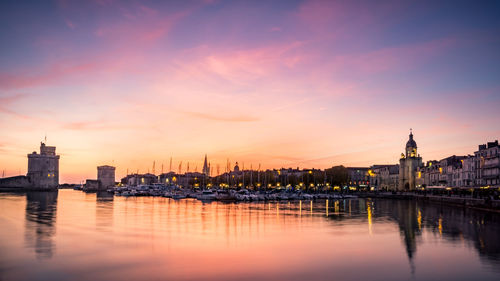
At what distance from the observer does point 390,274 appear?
975 inches

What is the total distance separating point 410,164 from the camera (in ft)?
510

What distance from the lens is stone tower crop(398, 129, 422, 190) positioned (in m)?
155

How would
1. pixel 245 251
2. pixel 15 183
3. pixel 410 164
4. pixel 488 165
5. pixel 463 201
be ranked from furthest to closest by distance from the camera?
pixel 15 183, pixel 410 164, pixel 488 165, pixel 463 201, pixel 245 251

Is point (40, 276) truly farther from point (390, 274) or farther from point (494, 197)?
point (494, 197)

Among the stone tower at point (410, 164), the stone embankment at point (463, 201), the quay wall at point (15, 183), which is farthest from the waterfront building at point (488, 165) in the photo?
the quay wall at point (15, 183)

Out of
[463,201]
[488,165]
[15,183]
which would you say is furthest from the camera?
[15,183]

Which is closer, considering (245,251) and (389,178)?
(245,251)

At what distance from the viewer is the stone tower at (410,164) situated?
510 feet

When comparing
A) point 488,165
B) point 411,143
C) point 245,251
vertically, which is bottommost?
point 245,251

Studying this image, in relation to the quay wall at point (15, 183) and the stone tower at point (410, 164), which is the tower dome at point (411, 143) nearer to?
the stone tower at point (410, 164)

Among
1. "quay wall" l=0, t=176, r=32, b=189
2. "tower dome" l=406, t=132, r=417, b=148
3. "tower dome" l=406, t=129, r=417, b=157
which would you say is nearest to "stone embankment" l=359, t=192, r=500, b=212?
"tower dome" l=406, t=129, r=417, b=157

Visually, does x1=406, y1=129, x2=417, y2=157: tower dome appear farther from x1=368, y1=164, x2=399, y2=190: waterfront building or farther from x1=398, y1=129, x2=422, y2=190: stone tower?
x1=368, y1=164, x2=399, y2=190: waterfront building

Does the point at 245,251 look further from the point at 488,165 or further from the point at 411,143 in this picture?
the point at 411,143

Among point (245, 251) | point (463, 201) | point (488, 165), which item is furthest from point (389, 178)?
point (245, 251)
